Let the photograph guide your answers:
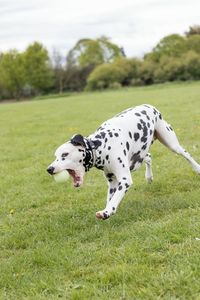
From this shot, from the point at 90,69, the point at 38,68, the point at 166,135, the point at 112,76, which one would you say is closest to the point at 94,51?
the point at 90,69

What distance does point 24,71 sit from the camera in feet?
302

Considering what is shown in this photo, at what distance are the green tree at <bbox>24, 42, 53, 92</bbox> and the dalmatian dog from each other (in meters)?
83.1

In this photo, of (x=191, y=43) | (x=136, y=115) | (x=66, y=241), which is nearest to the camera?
(x=66, y=241)

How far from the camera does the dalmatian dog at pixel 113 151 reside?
22.5 ft

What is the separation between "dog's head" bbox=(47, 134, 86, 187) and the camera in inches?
269

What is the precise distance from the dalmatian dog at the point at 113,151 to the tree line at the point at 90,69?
67.3m

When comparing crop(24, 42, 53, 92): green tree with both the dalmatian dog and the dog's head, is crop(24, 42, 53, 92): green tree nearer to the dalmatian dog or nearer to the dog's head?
the dalmatian dog

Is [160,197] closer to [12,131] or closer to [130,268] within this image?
[130,268]

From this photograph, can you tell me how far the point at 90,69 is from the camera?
97062 mm

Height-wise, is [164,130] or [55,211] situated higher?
[164,130]

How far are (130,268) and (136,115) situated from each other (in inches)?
129

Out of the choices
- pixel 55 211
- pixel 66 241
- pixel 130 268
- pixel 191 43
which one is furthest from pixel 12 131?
pixel 191 43

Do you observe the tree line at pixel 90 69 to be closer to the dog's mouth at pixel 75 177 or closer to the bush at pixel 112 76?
the bush at pixel 112 76

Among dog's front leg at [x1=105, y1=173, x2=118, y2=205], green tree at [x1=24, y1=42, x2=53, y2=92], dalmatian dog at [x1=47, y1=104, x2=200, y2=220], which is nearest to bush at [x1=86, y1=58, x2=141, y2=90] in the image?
green tree at [x1=24, y1=42, x2=53, y2=92]
